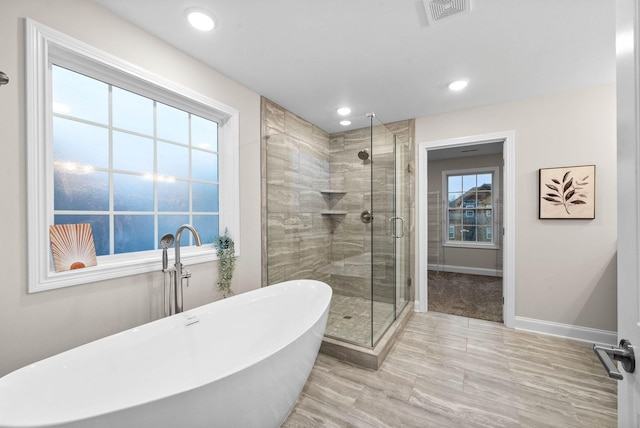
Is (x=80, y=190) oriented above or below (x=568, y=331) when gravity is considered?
above

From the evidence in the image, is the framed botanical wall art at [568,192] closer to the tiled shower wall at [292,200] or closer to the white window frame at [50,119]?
the tiled shower wall at [292,200]

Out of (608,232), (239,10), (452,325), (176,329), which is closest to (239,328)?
(176,329)

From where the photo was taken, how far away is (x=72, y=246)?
142 cm

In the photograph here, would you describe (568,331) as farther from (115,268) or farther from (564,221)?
(115,268)

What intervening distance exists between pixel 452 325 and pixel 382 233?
4.38 feet

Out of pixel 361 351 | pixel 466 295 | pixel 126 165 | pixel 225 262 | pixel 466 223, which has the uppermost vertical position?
pixel 126 165

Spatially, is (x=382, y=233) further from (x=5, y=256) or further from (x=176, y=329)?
(x=5, y=256)

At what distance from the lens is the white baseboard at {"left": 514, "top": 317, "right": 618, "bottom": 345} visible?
2416 millimetres

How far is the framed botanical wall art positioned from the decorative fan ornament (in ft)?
12.2

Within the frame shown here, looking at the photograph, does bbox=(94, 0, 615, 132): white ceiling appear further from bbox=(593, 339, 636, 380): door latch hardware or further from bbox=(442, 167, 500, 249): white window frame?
bbox=(442, 167, 500, 249): white window frame

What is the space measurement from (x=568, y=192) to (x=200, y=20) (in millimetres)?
3409

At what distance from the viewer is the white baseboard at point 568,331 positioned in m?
2.42

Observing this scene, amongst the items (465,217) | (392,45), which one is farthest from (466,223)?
(392,45)

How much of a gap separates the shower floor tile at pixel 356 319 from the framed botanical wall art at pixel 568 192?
1.87 meters
